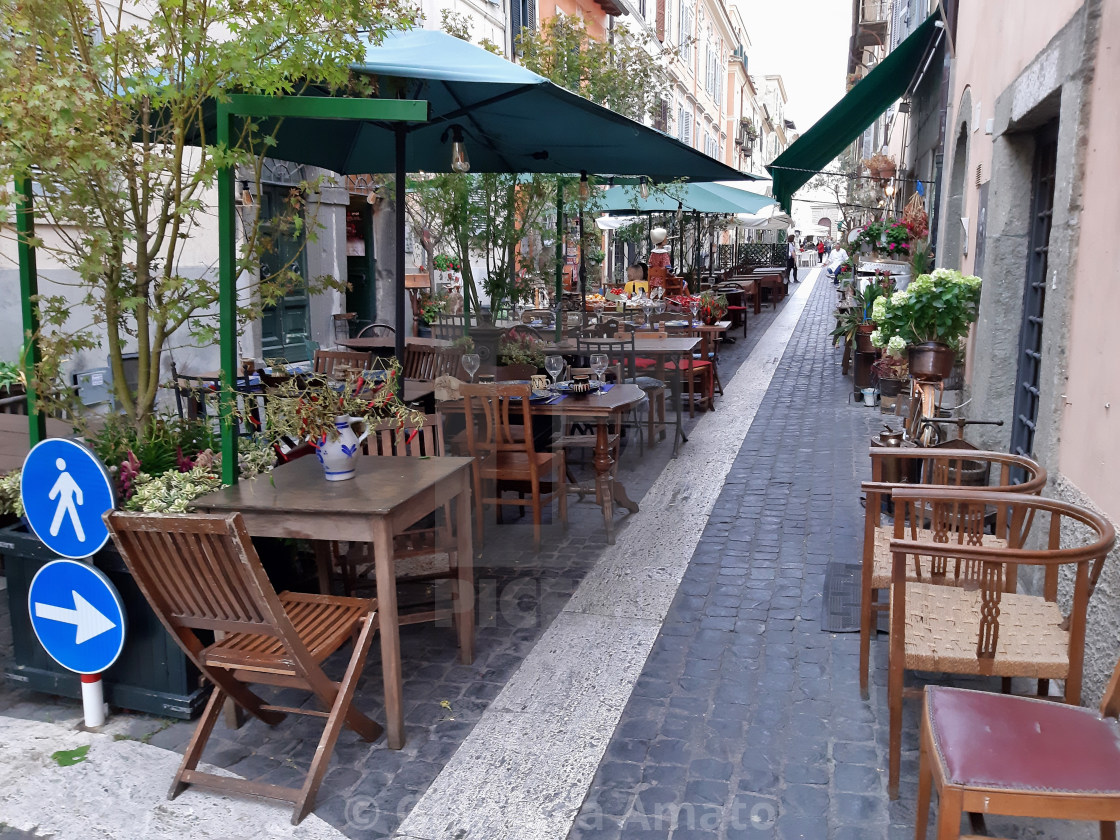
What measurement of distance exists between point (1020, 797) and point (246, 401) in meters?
2.83

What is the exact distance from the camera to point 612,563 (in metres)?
4.99

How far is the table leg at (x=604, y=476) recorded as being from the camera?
17.7 feet

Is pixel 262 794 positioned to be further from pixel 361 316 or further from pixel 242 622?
pixel 361 316

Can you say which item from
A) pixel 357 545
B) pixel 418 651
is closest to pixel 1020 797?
pixel 418 651

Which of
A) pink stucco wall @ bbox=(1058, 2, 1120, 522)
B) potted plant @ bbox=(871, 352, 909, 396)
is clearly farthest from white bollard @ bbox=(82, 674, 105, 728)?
potted plant @ bbox=(871, 352, 909, 396)

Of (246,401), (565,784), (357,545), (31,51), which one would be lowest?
(565,784)

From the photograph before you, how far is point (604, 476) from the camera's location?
5.53m

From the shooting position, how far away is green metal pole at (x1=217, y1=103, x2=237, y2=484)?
324 centimetres

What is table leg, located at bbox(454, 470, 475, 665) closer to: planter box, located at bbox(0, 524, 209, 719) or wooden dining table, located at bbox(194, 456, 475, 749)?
wooden dining table, located at bbox(194, 456, 475, 749)

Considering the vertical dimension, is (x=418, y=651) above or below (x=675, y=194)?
below

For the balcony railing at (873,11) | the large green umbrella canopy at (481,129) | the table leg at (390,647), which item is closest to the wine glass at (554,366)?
the large green umbrella canopy at (481,129)

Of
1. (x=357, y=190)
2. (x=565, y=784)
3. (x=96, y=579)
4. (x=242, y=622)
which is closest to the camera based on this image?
(x=242, y=622)

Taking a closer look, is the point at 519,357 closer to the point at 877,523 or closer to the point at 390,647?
the point at 877,523

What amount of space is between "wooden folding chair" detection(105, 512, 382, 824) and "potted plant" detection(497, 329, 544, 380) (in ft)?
12.0
